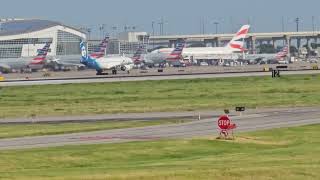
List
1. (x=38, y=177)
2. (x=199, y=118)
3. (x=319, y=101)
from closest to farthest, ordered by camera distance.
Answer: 1. (x=38, y=177)
2. (x=199, y=118)
3. (x=319, y=101)

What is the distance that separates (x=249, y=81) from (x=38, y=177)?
101m

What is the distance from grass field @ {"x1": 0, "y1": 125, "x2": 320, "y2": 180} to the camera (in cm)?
3538

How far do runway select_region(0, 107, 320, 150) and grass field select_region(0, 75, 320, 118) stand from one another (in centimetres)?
1521

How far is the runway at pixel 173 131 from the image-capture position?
2296 inches

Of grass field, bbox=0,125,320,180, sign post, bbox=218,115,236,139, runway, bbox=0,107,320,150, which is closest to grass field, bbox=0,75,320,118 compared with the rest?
runway, bbox=0,107,320,150

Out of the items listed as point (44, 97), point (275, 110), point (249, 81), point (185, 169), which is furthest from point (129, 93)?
point (185, 169)

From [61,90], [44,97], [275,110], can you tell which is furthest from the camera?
[61,90]

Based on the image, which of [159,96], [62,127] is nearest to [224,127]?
[62,127]

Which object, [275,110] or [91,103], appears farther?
[91,103]

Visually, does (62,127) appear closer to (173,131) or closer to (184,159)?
(173,131)

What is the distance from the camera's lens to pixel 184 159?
46062 mm

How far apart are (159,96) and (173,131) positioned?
146 ft

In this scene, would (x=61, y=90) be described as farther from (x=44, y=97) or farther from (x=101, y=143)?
(x=101, y=143)

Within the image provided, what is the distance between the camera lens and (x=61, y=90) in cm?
12612
